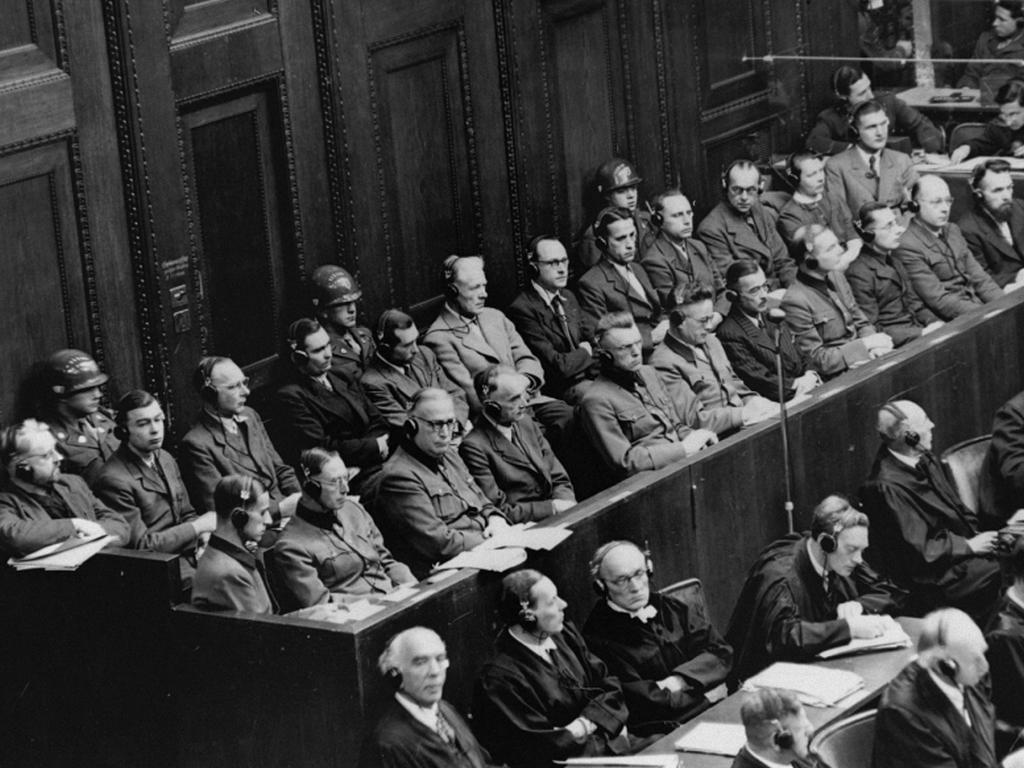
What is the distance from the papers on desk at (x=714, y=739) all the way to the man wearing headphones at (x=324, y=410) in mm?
2364

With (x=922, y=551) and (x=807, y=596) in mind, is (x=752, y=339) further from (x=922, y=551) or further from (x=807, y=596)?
(x=807, y=596)

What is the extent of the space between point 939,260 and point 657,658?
4097 mm

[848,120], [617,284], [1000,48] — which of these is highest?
[1000,48]

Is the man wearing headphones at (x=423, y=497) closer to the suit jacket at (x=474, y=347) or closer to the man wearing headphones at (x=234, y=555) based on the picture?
the man wearing headphones at (x=234, y=555)

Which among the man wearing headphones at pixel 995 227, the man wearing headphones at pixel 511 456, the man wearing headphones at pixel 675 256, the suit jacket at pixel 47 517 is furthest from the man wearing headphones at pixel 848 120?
the suit jacket at pixel 47 517

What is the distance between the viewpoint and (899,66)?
13672mm

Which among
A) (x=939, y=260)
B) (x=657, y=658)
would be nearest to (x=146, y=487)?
(x=657, y=658)

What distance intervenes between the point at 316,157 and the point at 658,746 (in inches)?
150

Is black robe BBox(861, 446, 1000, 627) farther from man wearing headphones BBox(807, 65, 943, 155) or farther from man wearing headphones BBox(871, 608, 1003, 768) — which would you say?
man wearing headphones BBox(807, 65, 943, 155)

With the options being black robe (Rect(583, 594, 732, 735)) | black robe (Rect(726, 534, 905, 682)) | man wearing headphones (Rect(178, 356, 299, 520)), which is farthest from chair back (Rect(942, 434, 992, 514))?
man wearing headphones (Rect(178, 356, 299, 520))

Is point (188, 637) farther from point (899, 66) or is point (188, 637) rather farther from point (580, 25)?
point (899, 66)

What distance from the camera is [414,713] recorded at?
6586 mm

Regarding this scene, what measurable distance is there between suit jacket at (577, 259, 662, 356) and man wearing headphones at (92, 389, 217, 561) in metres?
2.90

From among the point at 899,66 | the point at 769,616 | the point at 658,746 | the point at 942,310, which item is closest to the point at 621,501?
the point at 769,616
